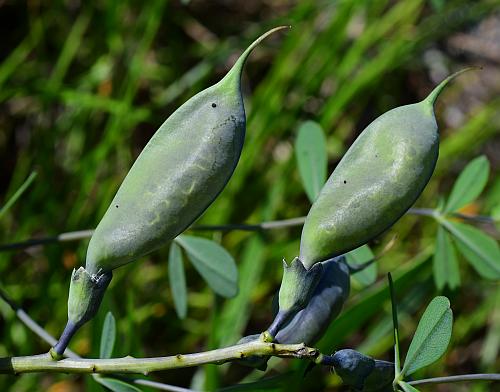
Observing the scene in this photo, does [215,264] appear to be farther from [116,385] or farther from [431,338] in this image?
[431,338]

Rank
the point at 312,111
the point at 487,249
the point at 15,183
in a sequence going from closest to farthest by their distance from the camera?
the point at 487,249
the point at 15,183
the point at 312,111

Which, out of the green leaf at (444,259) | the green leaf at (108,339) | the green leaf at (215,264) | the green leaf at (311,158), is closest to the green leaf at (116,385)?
the green leaf at (108,339)

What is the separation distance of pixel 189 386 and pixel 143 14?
2.95 feet

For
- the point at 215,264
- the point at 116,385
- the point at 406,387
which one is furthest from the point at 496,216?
the point at 116,385

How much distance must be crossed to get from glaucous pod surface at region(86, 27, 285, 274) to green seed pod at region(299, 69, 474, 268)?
0.10 m

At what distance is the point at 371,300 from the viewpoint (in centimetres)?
130

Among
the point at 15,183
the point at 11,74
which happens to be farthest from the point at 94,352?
the point at 11,74

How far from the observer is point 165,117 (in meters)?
1.99

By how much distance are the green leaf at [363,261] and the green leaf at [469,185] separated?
17cm

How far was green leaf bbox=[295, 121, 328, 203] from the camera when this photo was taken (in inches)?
46.9

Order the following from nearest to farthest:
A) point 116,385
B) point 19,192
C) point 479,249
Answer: point 116,385, point 19,192, point 479,249

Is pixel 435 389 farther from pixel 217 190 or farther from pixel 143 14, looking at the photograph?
pixel 217 190

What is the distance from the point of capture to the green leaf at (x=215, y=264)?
43.9 inches

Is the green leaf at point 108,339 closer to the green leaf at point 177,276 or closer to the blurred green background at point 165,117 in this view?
the green leaf at point 177,276
